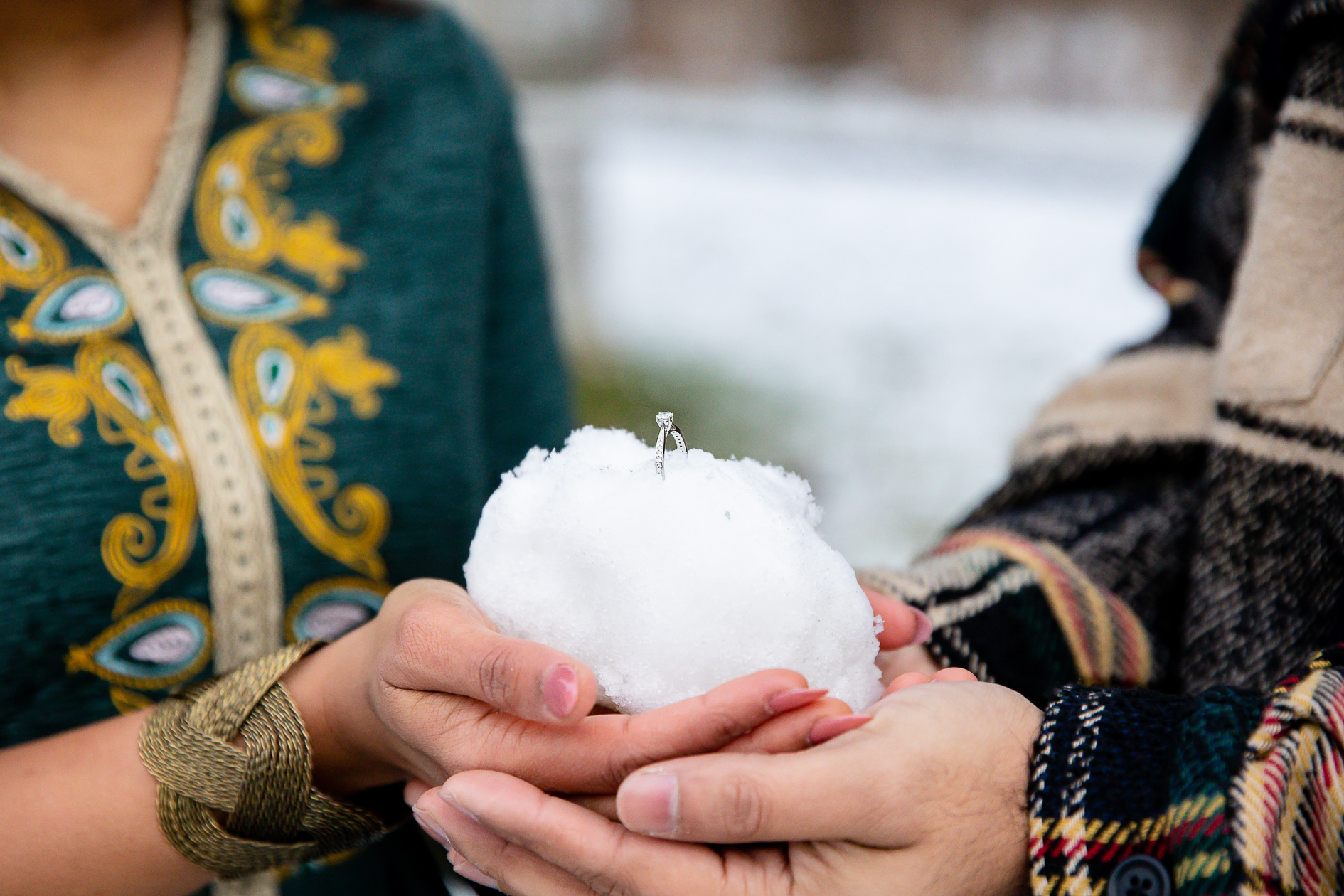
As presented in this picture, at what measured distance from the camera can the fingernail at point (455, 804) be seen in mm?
477

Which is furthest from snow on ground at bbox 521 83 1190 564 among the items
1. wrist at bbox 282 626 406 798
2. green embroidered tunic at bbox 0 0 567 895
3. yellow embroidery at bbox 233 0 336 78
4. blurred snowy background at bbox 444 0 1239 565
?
wrist at bbox 282 626 406 798

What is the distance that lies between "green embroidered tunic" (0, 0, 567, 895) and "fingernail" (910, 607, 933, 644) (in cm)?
44

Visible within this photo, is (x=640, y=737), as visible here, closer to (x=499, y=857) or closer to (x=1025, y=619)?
(x=499, y=857)

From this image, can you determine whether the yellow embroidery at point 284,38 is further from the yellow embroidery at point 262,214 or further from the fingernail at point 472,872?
the fingernail at point 472,872

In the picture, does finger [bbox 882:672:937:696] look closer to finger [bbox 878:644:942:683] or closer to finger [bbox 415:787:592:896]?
finger [bbox 878:644:942:683]

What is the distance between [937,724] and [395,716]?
0.30 m

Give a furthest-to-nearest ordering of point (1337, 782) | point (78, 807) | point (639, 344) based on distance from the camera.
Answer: point (639, 344) < point (78, 807) < point (1337, 782)

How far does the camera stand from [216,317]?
834 mm

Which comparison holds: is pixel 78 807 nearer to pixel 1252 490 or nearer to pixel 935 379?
pixel 1252 490

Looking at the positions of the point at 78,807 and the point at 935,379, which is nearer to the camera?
the point at 78,807

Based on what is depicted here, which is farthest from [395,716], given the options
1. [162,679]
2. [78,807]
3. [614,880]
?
[162,679]

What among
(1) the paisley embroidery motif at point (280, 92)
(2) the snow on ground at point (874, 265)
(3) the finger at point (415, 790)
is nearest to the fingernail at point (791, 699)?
(3) the finger at point (415, 790)

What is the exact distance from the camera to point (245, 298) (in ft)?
2.82

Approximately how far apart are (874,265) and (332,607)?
3.23m
